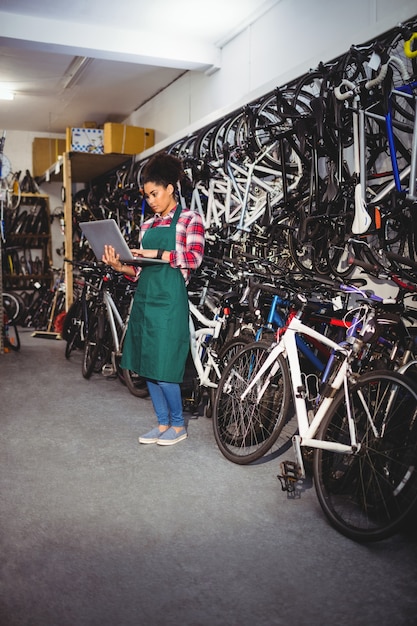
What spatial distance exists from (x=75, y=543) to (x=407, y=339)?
1.67 metres

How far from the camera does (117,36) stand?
619cm

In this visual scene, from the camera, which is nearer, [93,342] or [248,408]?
[248,408]

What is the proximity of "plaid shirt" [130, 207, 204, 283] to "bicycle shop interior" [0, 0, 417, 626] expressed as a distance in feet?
1.41

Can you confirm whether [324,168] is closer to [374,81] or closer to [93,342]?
[374,81]

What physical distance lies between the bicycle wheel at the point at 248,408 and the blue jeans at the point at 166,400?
10.8 inches

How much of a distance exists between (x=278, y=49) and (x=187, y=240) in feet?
10.1

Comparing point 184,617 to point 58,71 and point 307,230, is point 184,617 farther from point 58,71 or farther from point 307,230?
point 58,71

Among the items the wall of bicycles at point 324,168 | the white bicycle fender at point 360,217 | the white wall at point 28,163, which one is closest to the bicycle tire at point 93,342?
the wall of bicycles at point 324,168

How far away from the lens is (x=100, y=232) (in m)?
3.40

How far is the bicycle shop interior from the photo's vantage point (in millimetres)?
2088

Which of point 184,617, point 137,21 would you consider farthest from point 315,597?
point 137,21

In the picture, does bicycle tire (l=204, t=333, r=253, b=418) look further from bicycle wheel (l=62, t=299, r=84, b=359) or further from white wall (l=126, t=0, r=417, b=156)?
bicycle wheel (l=62, t=299, r=84, b=359)

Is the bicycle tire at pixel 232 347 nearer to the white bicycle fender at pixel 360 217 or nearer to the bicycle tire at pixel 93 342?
the white bicycle fender at pixel 360 217

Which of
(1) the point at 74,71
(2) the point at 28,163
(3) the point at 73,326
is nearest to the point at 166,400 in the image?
(3) the point at 73,326
